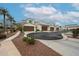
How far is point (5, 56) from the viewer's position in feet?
12.4

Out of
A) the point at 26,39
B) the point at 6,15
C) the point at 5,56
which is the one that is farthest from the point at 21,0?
the point at 5,56

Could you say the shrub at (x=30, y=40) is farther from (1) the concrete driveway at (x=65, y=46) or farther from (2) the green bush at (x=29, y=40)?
(1) the concrete driveway at (x=65, y=46)

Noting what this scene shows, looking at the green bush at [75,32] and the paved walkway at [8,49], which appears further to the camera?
the green bush at [75,32]

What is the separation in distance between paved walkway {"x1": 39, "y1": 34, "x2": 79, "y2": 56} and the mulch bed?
8cm

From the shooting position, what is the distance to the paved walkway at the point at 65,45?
12.5ft

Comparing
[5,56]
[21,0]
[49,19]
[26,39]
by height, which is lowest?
[5,56]

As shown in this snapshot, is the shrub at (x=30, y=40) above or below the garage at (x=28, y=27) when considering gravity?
Answer: below

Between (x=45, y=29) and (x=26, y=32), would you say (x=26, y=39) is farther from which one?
(x=45, y=29)

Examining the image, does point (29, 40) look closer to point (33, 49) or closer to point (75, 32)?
point (33, 49)

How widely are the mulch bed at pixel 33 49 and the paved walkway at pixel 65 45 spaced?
0.26ft

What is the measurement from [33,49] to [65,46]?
530 millimetres

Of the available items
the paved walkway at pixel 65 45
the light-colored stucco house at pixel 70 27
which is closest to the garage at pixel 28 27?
the paved walkway at pixel 65 45

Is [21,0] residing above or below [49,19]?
above

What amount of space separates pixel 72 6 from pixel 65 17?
0.22 meters
